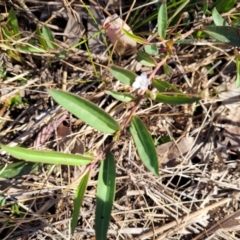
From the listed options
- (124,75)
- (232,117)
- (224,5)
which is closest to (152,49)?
(124,75)

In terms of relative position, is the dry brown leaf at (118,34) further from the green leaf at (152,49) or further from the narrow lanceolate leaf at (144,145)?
the narrow lanceolate leaf at (144,145)

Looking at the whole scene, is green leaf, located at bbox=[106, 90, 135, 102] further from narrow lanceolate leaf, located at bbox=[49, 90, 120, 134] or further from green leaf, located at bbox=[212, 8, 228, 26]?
green leaf, located at bbox=[212, 8, 228, 26]

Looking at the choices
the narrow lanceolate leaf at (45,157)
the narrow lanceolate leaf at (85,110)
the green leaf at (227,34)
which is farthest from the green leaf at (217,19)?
the narrow lanceolate leaf at (45,157)

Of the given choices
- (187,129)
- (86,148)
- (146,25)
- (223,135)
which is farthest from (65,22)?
(223,135)

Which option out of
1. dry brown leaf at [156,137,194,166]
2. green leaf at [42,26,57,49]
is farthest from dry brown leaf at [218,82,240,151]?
green leaf at [42,26,57,49]

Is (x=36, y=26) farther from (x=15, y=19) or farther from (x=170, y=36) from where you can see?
(x=170, y=36)

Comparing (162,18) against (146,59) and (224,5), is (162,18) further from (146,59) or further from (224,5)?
(224,5)

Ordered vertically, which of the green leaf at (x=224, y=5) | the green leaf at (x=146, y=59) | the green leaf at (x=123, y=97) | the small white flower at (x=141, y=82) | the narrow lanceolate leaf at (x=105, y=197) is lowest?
the narrow lanceolate leaf at (x=105, y=197)
